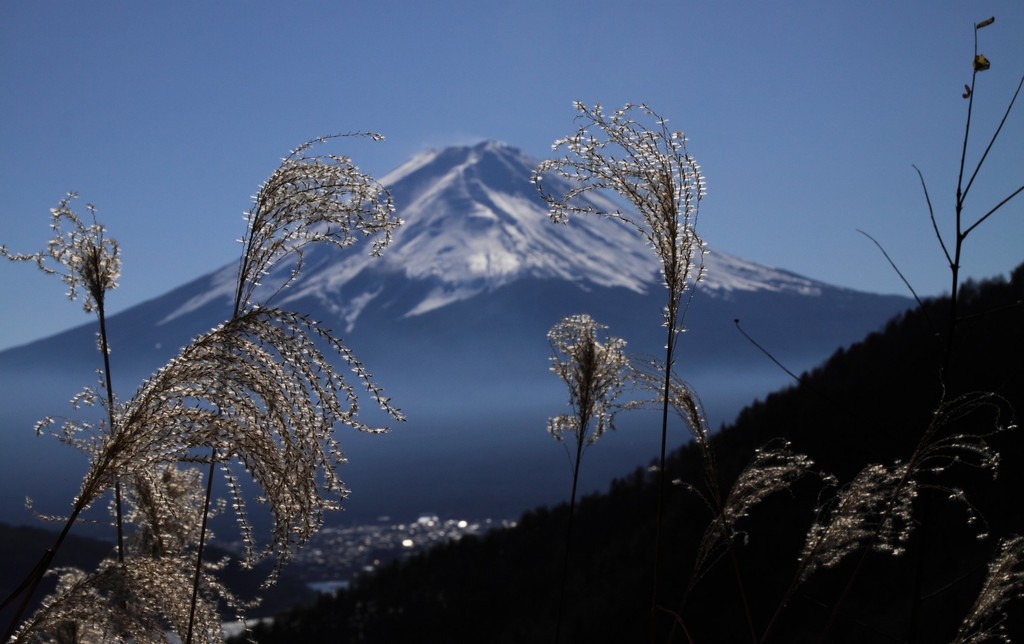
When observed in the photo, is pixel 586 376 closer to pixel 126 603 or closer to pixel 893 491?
pixel 893 491

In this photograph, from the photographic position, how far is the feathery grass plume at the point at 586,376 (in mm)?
3695

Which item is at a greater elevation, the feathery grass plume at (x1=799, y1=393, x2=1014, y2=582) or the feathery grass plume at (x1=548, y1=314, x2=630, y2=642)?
the feathery grass plume at (x1=548, y1=314, x2=630, y2=642)

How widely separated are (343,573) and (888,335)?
93.8 meters

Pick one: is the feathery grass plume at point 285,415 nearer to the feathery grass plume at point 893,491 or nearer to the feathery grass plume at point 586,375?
the feathery grass plume at point 893,491

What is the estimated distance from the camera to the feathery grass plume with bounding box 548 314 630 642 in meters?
3.70

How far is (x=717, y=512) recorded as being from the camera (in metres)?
2.41

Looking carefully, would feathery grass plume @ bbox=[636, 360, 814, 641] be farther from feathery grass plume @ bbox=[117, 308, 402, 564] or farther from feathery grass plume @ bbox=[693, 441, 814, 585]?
feathery grass plume @ bbox=[117, 308, 402, 564]

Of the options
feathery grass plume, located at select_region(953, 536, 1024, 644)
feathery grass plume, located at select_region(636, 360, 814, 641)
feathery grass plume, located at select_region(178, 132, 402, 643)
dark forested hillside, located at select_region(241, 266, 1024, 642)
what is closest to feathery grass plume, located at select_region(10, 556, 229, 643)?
feathery grass plume, located at select_region(178, 132, 402, 643)

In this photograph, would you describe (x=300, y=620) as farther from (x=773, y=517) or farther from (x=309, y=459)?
(x=309, y=459)

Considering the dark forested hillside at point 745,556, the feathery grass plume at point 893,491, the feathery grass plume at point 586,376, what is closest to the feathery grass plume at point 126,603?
the feathery grass plume at point 893,491

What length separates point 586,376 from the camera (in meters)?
3.89

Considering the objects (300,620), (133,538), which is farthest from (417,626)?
(133,538)

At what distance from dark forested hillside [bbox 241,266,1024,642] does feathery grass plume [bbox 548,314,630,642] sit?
10.6m

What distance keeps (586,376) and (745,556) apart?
18819 millimetres
